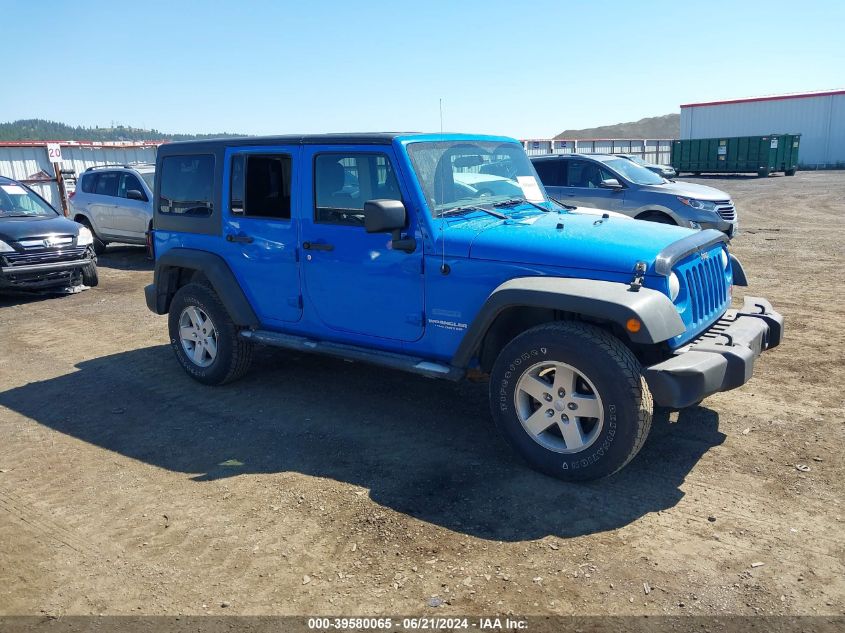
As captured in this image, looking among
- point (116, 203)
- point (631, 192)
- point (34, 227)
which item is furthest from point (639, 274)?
point (116, 203)

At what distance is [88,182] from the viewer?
559 inches

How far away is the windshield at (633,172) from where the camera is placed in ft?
37.6

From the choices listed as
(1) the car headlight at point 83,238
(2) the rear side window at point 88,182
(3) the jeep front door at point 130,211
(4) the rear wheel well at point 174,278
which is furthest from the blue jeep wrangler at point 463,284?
(2) the rear side window at point 88,182

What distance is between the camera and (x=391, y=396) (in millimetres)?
5684

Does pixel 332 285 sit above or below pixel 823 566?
above

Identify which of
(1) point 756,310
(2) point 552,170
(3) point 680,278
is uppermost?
(2) point 552,170

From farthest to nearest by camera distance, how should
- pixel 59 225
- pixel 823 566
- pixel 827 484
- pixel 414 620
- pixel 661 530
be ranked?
pixel 59 225 < pixel 827 484 < pixel 661 530 < pixel 823 566 < pixel 414 620

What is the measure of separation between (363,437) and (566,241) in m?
2.02

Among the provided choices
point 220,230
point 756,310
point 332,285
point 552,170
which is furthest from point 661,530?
point 552,170

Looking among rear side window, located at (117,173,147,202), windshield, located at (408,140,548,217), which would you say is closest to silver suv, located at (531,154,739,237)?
windshield, located at (408,140,548,217)

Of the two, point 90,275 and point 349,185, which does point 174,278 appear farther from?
point 90,275

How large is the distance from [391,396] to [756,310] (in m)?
2.89

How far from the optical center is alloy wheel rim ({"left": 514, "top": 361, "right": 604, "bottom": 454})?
3.95 m

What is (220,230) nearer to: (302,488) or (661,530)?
(302,488)
